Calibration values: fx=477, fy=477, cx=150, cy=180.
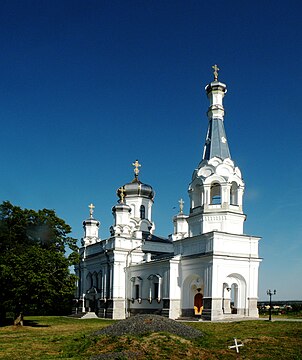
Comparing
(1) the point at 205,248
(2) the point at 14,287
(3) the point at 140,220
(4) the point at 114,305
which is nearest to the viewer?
(2) the point at 14,287

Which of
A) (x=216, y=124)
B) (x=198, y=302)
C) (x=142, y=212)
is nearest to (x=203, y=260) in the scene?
(x=198, y=302)

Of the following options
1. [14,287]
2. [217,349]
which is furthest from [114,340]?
[14,287]

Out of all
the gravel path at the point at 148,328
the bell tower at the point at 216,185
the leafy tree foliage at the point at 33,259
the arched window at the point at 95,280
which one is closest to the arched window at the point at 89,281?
the arched window at the point at 95,280

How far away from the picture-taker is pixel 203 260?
30.6m

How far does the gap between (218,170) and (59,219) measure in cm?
1110

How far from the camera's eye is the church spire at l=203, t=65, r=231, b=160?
1308 inches

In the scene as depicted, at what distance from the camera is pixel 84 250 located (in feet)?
155

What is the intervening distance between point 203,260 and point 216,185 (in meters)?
5.26

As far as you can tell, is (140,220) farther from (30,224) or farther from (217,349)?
(217,349)

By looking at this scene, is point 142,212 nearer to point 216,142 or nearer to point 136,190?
point 136,190

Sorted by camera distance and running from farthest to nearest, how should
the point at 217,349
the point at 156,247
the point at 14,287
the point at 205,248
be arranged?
the point at 156,247, the point at 205,248, the point at 14,287, the point at 217,349

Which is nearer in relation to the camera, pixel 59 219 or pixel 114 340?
pixel 114 340

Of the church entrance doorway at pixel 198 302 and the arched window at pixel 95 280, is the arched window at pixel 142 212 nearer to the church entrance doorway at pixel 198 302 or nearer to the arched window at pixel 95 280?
the arched window at pixel 95 280

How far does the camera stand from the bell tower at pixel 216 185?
31.4 meters
